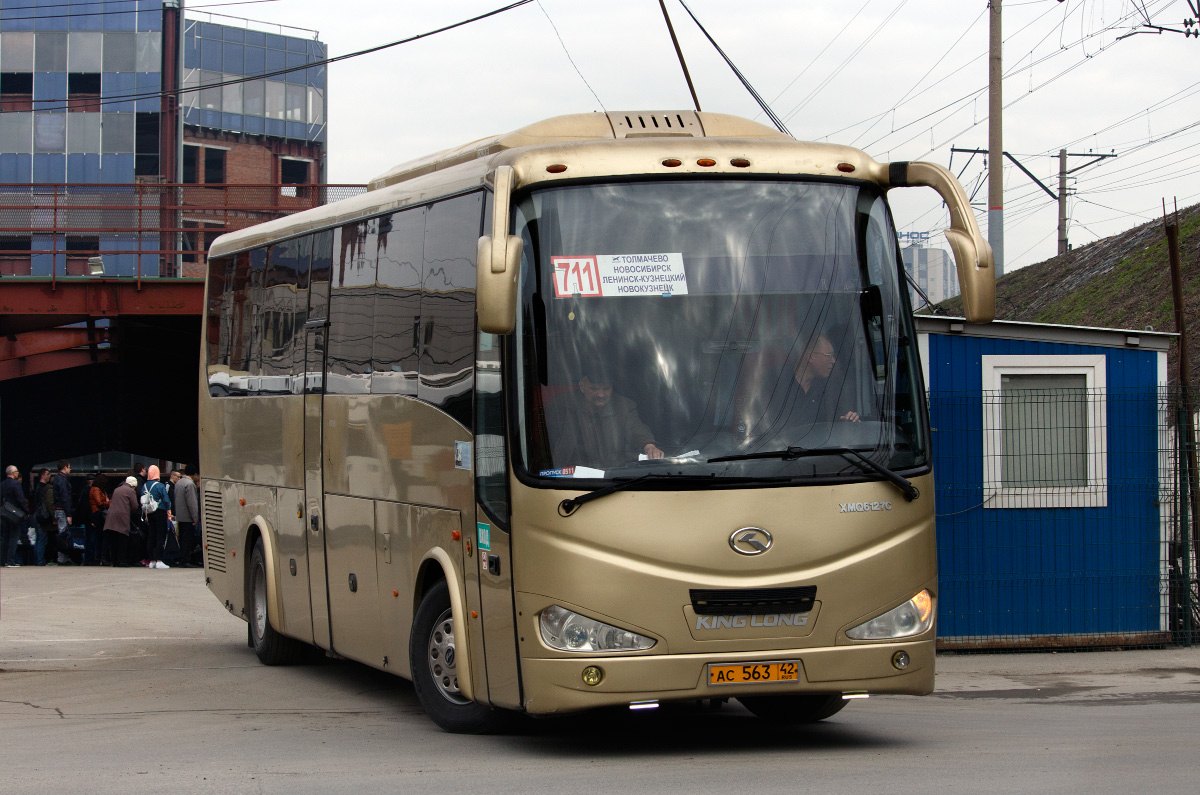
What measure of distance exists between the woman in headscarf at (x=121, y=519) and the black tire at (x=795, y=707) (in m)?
18.7

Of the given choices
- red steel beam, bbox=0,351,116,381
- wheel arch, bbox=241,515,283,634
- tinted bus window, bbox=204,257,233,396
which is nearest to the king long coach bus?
wheel arch, bbox=241,515,283,634

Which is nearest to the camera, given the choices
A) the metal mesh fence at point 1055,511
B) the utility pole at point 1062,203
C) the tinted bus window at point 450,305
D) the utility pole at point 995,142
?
the tinted bus window at point 450,305

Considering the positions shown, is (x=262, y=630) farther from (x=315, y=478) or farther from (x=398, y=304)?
(x=398, y=304)

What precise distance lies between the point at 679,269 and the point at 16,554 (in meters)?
22.3

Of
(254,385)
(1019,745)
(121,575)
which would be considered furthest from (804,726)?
(121,575)

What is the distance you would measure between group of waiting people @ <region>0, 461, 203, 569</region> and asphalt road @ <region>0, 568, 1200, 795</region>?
12.2m

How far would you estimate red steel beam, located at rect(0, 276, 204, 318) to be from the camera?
87.1 ft

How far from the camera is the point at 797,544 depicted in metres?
7.74

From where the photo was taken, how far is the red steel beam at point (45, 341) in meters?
28.2

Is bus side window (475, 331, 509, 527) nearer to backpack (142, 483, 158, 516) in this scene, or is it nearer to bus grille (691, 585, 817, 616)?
bus grille (691, 585, 817, 616)

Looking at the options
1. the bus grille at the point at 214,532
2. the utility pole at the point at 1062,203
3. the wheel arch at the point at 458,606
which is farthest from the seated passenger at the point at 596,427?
the utility pole at the point at 1062,203

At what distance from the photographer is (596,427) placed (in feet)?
25.3

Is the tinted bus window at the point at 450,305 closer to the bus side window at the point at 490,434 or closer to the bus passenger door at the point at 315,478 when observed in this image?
the bus side window at the point at 490,434

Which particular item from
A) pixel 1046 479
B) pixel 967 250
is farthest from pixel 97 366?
pixel 967 250
